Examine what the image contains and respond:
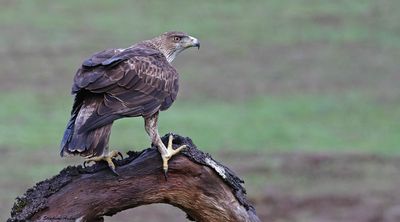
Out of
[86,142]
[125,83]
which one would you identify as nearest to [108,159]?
[86,142]

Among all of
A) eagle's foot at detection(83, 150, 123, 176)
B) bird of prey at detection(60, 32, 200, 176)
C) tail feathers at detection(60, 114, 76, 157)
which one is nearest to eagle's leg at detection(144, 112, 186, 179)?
bird of prey at detection(60, 32, 200, 176)

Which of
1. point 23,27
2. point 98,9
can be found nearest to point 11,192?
point 23,27

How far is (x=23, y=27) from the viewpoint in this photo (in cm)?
2570

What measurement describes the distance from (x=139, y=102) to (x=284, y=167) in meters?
8.89

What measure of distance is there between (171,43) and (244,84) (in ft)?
42.0

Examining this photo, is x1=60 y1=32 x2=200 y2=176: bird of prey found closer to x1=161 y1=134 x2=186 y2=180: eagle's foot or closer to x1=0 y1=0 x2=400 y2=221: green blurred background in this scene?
x1=161 y1=134 x2=186 y2=180: eagle's foot

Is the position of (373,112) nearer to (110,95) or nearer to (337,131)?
(337,131)

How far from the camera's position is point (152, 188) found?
6215 millimetres

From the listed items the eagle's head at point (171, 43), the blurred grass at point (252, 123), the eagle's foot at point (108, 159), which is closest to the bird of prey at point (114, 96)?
the eagle's foot at point (108, 159)

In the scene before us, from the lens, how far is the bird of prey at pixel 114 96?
6.12m

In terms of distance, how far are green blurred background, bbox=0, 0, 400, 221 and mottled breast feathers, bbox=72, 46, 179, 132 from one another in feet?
21.1

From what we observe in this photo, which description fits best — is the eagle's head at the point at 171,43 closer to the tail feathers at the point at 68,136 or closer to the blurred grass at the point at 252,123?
the tail feathers at the point at 68,136

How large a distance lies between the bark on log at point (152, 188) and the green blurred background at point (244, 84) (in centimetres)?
702

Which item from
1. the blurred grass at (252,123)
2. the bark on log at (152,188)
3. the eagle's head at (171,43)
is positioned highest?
the blurred grass at (252,123)
